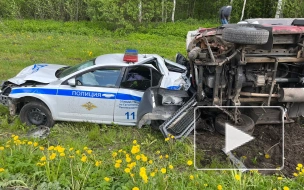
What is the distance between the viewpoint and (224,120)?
17.4 feet

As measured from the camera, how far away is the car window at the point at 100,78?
5508mm

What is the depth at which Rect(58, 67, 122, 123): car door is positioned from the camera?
542 centimetres

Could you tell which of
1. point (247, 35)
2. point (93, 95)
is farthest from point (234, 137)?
point (93, 95)

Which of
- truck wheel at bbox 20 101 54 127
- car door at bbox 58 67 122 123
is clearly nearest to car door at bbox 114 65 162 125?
car door at bbox 58 67 122 123

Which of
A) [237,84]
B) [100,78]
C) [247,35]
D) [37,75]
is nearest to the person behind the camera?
[247,35]

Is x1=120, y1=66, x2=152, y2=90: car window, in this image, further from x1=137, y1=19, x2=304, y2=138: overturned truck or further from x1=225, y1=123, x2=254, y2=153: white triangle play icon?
x1=225, y1=123, x2=254, y2=153: white triangle play icon

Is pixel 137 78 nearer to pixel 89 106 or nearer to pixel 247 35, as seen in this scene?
pixel 89 106

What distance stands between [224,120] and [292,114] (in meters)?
1.35

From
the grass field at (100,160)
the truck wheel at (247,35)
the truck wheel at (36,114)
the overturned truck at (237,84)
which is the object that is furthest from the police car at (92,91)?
the truck wheel at (247,35)

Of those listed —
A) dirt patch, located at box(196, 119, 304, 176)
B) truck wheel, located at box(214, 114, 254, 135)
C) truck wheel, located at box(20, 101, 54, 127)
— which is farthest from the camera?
truck wheel, located at box(20, 101, 54, 127)

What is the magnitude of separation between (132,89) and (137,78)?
25cm

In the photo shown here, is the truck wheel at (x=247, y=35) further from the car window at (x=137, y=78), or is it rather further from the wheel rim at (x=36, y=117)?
the wheel rim at (x=36, y=117)

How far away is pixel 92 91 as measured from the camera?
5418 mm

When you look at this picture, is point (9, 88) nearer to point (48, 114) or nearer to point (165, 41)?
point (48, 114)
